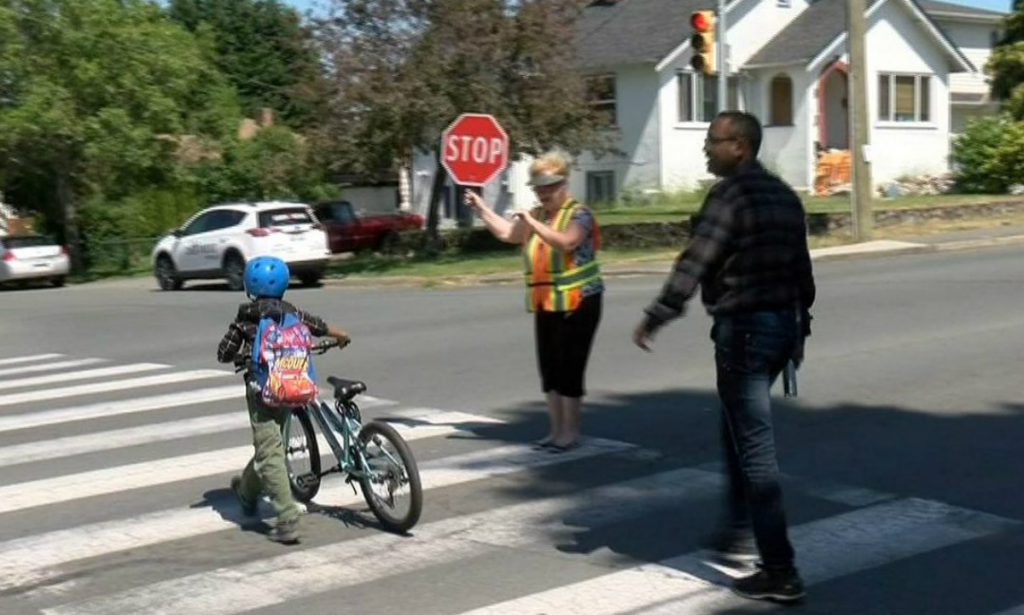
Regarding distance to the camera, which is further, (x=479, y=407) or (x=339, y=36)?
(x=339, y=36)

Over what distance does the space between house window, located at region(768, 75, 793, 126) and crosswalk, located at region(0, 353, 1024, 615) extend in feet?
111

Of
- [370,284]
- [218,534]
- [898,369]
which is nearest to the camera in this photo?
[218,534]

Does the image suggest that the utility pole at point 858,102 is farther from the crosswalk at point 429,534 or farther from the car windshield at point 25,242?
the car windshield at point 25,242

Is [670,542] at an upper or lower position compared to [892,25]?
lower

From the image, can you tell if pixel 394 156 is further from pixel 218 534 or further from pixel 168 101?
pixel 218 534

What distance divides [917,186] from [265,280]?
118 feet

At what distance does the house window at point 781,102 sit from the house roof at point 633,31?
121 inches

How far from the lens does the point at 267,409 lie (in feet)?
24.5

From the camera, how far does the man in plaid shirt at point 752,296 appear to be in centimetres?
A: 598

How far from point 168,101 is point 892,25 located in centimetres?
2042

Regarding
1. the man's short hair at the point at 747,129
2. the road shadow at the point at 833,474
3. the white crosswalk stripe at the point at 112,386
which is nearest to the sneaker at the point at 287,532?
the road shadow at the point at 833,474

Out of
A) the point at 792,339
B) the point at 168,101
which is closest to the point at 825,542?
the point at 792,339

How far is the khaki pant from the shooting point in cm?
741

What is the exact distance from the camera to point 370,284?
28359 mm
